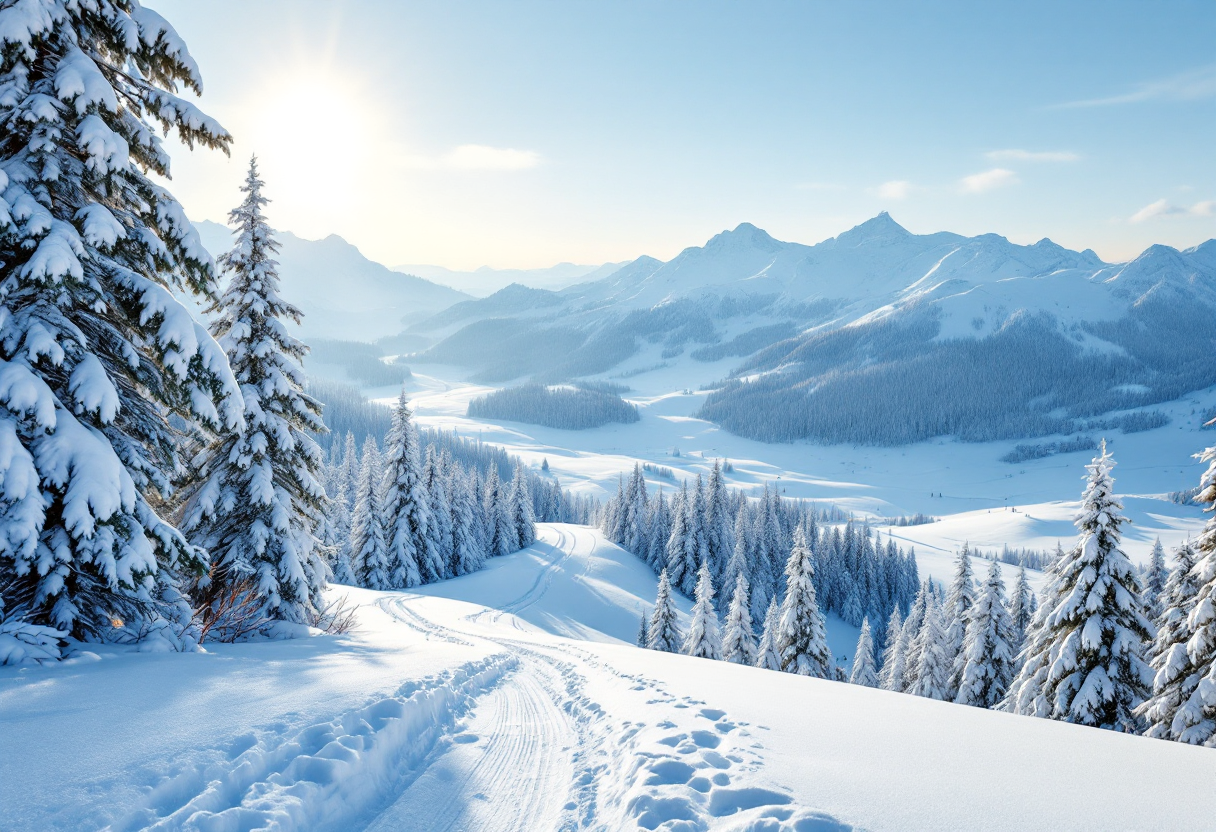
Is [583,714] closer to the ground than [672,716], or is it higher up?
closer to the ground

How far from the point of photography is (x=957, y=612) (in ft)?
101

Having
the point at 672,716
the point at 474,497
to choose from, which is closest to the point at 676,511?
the point at 474,497

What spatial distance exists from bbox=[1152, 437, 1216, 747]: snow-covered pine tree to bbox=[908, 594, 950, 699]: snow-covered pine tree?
56.1ft

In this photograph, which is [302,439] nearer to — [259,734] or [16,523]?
[16,523]

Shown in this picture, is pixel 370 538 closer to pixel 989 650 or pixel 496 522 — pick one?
pixel 496 522

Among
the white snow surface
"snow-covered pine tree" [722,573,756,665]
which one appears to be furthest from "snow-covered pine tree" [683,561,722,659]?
the white snow surface

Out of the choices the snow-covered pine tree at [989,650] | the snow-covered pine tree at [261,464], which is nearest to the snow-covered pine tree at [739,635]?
the snow-covered pine tree at [989,650]

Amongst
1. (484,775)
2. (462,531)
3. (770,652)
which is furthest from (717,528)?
(484,775)

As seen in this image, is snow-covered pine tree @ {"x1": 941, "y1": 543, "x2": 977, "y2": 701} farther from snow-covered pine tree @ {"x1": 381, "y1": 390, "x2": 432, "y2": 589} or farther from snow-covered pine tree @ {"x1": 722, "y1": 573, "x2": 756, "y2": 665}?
snow-covered pine tree @ {"x1": 381, "y1": 390, "x2": 432, "y2": 589}

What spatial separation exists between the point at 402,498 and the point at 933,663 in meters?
33.3

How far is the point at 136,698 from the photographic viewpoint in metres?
5.23

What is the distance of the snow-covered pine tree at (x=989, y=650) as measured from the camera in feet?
80.4

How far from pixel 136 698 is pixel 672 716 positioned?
5510 mm

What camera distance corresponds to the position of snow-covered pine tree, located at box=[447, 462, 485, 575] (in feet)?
151
